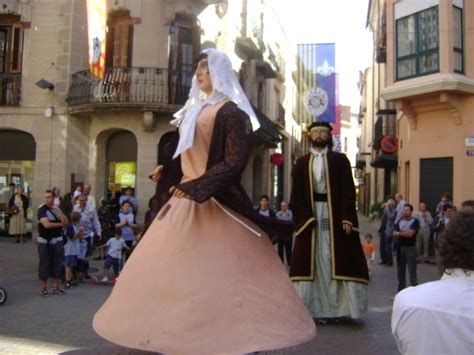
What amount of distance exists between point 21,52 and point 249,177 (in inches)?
438

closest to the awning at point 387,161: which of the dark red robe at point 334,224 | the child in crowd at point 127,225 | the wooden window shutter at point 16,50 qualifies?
the wooden window shutter at point 16,50

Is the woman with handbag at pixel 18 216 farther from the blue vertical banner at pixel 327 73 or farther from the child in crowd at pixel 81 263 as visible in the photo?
the blue vertical banner at pixel 327 73

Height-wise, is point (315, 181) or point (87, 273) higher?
point (315, 181)

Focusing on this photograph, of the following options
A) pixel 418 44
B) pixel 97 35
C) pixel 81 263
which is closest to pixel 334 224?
pixel 81 263

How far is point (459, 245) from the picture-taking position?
2033mm

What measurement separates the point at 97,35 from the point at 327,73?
28.6ft

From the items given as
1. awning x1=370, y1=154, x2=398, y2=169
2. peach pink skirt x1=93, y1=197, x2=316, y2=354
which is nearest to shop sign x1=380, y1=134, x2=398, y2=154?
awning x1=370, y1=154, x2=398, y2=169

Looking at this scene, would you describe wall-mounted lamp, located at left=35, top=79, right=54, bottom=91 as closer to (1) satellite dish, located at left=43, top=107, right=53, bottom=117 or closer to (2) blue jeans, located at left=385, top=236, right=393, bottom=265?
(1) satellite dish, located at left=43, top=107, right=53, bottom=117

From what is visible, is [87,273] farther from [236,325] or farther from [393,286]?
[236,325]

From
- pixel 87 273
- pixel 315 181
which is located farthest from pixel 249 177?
pixel 315 181

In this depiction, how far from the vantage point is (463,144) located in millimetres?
15398

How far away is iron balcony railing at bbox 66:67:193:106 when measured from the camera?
56.1 ft

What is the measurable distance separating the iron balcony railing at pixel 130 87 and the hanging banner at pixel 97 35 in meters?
0.86

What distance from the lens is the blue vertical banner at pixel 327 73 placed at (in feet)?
69.1
